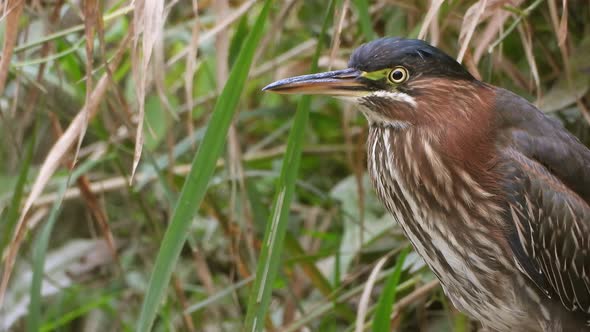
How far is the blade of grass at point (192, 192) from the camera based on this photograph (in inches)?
→ 89.0

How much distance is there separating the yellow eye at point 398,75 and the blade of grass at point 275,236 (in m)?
0.22

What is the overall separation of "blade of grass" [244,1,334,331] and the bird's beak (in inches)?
2.3

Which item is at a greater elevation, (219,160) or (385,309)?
(219,160)

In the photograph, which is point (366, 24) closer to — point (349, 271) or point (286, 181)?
point (286, 181)

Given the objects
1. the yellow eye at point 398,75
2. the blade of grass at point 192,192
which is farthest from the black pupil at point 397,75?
the blade of grass at point 192,192

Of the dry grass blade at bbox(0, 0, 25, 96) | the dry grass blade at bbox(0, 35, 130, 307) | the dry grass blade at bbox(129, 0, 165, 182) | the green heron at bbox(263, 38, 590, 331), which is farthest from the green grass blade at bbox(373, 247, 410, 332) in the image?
the dry grass blade at bbox(0, 0, 25, 96)

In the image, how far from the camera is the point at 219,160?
12.3 ft

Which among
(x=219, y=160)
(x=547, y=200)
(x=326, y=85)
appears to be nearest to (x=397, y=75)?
(x=326, y=85)

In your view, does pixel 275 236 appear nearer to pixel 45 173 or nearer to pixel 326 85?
pixel 326 85

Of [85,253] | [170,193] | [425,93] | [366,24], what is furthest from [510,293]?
[85,253]

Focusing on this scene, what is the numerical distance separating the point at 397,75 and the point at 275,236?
520mm

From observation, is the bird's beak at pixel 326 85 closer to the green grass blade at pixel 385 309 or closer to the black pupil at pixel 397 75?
the black pupil at pixel 397 75

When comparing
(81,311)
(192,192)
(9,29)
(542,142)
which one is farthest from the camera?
(81,311)

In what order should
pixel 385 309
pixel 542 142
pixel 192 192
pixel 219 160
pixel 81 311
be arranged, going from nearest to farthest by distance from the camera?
pixel 192 192 → pixel 542 142 → pixel 385 309 → pixel 81 311 → pixel 219 160
